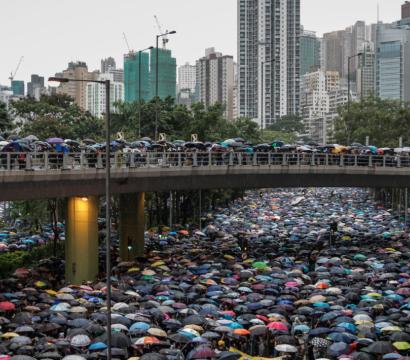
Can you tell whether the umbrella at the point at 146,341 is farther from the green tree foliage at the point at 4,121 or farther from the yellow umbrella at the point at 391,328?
the green tree foliage at the point at 4,121

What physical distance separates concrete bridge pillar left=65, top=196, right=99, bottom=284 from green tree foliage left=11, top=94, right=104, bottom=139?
35.0m

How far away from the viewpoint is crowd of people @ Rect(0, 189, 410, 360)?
23.6 metres

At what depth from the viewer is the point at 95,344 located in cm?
2278

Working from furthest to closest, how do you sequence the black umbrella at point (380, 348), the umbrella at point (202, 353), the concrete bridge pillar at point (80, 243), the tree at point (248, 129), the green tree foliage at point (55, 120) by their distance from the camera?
the tree at point (248, 129) < the green tree foliage at point (55, 120) < the concrete bridge pillar at point (80, 243) < the black umbrella at point (380, 348) < the umbrella at point (202, 353)

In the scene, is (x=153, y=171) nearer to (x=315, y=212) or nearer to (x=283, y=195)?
(x=315, y=212)

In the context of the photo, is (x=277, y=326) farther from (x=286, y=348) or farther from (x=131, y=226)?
(x=131, y=226)

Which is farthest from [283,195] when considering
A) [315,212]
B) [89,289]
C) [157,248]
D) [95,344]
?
[95,344]

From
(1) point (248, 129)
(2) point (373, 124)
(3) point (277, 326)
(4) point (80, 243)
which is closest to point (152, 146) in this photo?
(4) point (80, 243)

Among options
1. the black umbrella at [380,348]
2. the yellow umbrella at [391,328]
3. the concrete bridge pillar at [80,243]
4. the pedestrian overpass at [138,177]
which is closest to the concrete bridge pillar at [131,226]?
the pedestrian overpass at [138,177]

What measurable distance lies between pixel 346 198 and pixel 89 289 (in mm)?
73990

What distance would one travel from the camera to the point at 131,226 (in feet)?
160

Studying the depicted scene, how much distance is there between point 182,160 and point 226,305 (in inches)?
779

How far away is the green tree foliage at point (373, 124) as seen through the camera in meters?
101

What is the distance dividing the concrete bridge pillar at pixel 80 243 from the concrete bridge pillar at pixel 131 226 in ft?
27.4
